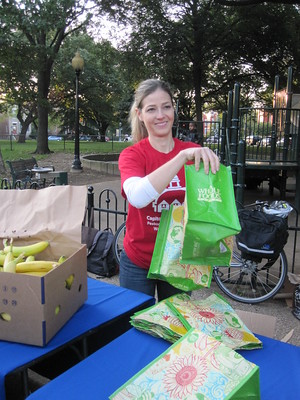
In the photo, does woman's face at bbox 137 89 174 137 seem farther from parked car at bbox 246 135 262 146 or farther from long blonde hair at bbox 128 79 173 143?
parked car at bbox 246 135 262 146

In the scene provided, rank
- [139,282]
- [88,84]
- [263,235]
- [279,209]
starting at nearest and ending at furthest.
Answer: [139,282] < [263,235] < [279,209] < [88,84]

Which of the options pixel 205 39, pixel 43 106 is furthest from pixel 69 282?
pixel 43 106

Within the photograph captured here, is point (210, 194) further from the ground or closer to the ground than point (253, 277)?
further from the ground

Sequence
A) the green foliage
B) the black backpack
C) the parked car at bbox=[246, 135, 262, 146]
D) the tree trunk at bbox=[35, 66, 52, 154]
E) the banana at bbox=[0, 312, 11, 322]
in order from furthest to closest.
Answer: the green foliage
the tree trunk at bbox=[35, 66, 52, 154]
the parked car at bbox=[246, 135, 262, 146]
the black backpack
the banana at bbox=[0, 312, 11, 322]

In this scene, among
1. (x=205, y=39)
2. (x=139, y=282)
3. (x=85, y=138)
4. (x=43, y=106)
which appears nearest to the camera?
(x=139, y=282)

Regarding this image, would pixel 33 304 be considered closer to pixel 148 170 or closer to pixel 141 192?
pixel 141 192

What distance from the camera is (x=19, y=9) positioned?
36.6ft

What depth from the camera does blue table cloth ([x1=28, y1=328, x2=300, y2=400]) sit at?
1.17 metres

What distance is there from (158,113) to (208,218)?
70cm

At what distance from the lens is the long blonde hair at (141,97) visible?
6.05 feet

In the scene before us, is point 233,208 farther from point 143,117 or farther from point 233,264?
point 233,264

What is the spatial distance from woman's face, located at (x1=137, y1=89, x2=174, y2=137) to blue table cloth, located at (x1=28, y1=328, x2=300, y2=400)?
3.03 feet

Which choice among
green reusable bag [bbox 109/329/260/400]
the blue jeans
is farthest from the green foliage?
green reusable bag [bbox 109/329/260/400]

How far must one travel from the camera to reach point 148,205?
1817 millimetres
